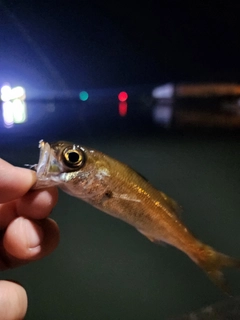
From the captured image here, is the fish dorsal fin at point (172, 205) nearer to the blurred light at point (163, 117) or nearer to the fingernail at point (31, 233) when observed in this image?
the fingernail at point (31, 233)

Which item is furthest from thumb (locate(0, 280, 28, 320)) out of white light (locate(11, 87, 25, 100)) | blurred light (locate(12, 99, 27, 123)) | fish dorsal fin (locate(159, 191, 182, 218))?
white light (locate(11, 87, 25, 100))

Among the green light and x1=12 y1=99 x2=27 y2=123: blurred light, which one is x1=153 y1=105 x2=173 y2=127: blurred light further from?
the green light

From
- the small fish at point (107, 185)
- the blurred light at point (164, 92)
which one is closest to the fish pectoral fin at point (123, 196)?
the small fish at point (107, 185)

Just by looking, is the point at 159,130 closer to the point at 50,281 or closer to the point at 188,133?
the point at 188,133

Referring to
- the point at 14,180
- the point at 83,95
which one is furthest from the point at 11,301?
the point at 83,95

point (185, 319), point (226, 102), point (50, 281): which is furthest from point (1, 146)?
point (226, 102)

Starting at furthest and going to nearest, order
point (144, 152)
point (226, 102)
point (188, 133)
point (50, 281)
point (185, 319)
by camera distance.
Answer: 1. point (226, 102)
2. point (188, 133)
3. point (144, 152)
4. point (50, 281)
5. point (185, 319)
